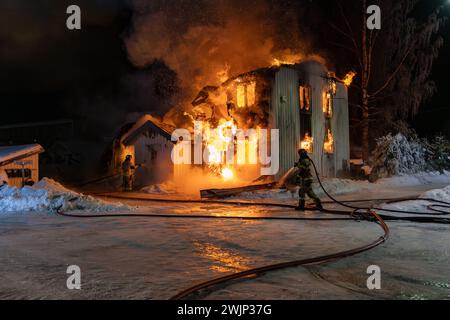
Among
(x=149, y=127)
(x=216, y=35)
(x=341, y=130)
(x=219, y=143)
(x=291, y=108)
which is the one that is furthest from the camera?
(x=216, y=35)

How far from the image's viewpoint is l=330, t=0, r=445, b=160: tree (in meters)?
25.2

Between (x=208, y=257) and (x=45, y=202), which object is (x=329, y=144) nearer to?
(x=45, y=202)

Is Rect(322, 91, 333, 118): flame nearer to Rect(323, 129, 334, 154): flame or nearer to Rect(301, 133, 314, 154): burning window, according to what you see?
Rect(323, 129, 334, 154): flame

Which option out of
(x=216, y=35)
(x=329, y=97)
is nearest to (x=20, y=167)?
(x=216, y=35)

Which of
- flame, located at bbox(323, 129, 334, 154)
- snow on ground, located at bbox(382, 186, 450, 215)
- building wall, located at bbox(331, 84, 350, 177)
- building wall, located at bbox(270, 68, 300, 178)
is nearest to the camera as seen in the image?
snow on ground, located at bbox(382, 186, 450, 215)

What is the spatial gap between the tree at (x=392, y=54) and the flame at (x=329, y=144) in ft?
15.1

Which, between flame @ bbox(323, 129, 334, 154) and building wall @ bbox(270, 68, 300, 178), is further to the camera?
flame @ bbox(323, 129, 334, 154)

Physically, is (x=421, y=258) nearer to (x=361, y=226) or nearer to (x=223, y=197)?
(x=361, y=226)

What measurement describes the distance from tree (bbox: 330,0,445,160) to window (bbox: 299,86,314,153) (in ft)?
20.9

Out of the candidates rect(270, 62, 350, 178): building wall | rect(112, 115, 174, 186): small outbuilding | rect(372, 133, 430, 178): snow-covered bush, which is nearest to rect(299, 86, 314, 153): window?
rect(270, 62, 350, 178): building wall

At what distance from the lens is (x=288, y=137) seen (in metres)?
19.6

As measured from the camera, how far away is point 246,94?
20266mm

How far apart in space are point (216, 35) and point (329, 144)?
964 cm

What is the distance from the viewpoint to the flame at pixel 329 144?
21950 millimetres
